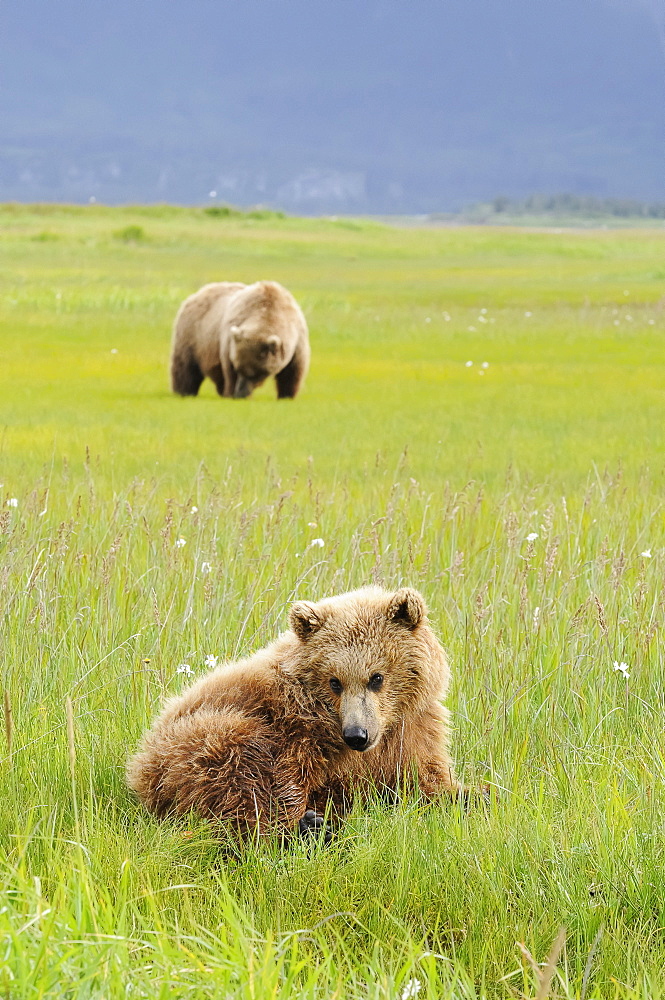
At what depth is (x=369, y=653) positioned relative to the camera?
11.4ft

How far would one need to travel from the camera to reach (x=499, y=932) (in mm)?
2918

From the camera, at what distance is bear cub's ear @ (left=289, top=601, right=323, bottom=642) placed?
11.4 feet

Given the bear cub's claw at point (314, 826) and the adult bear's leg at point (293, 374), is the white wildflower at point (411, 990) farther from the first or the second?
the adult bear's leg at point (293, 374)

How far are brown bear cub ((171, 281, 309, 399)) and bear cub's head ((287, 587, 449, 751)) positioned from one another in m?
12.3

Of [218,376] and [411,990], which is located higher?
[218,376]

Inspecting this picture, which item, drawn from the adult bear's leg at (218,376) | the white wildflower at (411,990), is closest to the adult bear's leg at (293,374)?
the adult bear's leg at (218,376)

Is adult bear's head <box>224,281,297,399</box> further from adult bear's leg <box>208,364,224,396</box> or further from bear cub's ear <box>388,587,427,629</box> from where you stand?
bear cub's ear <box>388,587,427,629</box>

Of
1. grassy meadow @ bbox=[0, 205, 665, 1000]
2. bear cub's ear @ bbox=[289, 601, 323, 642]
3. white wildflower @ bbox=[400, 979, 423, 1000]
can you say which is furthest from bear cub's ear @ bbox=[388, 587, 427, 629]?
white wildflower @ bbox=[400, 979, 423, 1000]

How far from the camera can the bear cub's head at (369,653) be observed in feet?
11.4

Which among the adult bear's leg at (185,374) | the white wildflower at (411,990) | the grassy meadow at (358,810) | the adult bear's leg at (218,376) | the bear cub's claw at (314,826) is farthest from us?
the adult bear's leg at (185,374)

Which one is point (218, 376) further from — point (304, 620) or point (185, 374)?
point (304, 620)

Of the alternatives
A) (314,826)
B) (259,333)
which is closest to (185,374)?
(259,333)

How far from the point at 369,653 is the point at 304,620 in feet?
0.70

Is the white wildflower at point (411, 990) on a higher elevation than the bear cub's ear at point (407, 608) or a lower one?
lower
